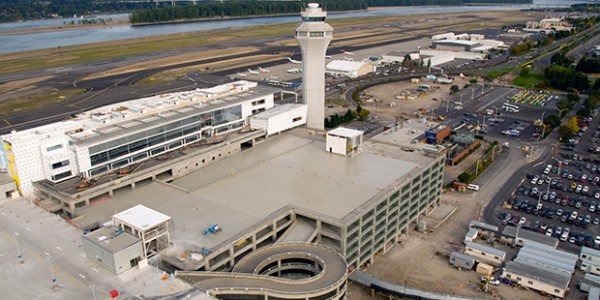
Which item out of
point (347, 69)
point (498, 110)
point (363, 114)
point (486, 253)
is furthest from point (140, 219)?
point (347, 69)

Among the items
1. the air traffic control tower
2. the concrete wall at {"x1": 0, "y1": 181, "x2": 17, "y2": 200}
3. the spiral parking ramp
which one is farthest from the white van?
the concrete wall at {"x1": 0, "y1": 181, "x2": 17, "y2": 200}

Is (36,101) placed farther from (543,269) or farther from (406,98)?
(543,269)

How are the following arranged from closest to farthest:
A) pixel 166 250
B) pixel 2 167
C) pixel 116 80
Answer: pixel 166 250 → pixel 2 167 → pixel 116 80

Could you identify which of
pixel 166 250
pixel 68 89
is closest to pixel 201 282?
pixel 166 250

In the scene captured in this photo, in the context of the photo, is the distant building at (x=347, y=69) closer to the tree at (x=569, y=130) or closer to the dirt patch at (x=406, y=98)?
the dirt patch at (x=406, y=98)

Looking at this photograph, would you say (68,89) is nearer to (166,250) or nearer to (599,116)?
(166,250)
